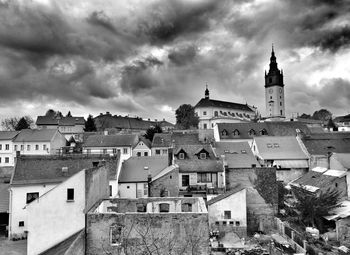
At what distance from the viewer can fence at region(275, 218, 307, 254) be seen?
21.2m

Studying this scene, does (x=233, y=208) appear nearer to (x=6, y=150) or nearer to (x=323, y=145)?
(x=323, y=145)

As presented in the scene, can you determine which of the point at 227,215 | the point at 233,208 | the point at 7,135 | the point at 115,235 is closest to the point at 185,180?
the point at 227,215

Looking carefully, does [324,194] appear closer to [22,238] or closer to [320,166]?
[320,166]

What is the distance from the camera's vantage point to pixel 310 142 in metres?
44.4

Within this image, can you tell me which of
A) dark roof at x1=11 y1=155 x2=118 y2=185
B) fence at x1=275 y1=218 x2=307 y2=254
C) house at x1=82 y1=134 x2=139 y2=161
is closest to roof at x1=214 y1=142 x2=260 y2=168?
fence at x1=275 y1=218 x2=307 y2=254

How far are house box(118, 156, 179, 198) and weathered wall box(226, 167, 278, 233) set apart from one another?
21.9ft

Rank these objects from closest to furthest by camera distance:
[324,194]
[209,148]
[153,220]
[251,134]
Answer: [153,220]
[324,194]
[209,148]
[251,134]

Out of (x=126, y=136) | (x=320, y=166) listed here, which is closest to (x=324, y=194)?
(x=320, y=166)

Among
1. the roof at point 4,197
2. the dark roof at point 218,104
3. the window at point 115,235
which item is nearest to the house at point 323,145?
the window at point 115,235

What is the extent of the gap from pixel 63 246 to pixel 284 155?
119 ft

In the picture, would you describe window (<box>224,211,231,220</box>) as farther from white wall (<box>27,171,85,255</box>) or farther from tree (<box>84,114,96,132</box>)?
tree (<box>84,114,96,132</box>)

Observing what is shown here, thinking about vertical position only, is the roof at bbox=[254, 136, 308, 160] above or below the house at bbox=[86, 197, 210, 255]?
above

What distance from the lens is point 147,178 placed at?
32219 mm

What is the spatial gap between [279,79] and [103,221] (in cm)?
10167
